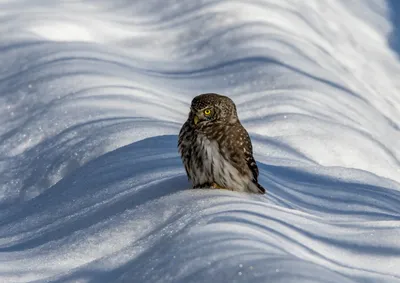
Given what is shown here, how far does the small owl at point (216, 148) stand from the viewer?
420cm

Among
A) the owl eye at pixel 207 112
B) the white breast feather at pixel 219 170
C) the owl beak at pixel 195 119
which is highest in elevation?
the owl eye at pixel 207 112

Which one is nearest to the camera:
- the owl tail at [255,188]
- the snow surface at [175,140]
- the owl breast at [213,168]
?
the snow surface at [175,140]

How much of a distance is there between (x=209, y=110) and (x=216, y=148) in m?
0.19

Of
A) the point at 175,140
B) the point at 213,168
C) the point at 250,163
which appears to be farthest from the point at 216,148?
the point at 175,140

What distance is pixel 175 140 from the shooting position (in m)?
5.26

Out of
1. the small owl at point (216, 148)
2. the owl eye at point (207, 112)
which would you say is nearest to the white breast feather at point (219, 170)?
the small owl at point (216, 148)

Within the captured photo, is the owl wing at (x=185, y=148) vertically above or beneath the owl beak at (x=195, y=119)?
beneath

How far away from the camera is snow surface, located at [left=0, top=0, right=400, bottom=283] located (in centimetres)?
337

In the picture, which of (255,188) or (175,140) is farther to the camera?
(175,140)

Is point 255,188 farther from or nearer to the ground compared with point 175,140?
nearer to the ground

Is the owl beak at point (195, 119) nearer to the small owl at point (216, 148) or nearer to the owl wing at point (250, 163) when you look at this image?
the small owl at point (216, 148)

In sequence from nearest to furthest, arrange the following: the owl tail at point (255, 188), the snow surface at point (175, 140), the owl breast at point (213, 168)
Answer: the snow surface at point (175, 140) → the owl breast at point (213, 168) → the owl tail at point (255, 188)

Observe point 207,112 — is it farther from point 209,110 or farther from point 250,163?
point 250,163

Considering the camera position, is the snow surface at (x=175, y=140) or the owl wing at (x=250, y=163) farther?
the owl wing at (x=250, y=163)
